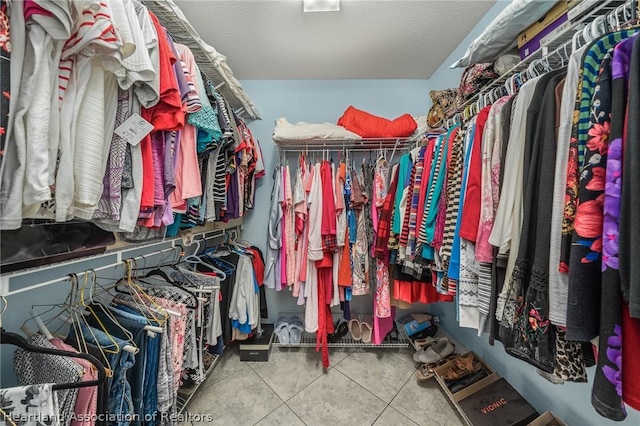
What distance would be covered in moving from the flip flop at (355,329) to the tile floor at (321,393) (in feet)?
0.39

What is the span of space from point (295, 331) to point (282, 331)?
0.35 feet

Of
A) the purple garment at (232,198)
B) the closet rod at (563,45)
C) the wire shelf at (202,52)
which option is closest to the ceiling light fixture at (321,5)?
the wire shelf at (202,52)

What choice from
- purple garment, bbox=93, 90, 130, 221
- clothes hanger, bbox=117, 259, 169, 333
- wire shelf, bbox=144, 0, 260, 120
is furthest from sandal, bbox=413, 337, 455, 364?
wire shelf, bbox=144, 0, 260, 120

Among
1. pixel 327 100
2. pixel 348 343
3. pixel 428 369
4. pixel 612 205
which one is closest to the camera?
pixel 612 205

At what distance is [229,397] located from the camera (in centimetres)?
141

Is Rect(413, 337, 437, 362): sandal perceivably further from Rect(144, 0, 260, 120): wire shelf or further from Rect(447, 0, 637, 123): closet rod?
Rect(144, 0, 260, 120): wire shelf

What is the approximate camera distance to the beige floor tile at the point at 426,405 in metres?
1.27

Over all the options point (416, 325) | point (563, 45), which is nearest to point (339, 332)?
point (416, 325)

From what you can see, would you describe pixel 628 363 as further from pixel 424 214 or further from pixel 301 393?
pixel 301 393

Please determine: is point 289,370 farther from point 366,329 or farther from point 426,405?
point 426,405

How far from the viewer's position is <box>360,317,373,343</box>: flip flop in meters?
1.87

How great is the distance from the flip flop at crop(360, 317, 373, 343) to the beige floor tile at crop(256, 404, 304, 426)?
0.76 m

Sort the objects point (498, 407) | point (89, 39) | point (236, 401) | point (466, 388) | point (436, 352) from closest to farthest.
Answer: point (89, 39)
point (498, 407)
point (466, 388)
point (236, 401)
point (436, 352)

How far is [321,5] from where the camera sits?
1342 millimetres
